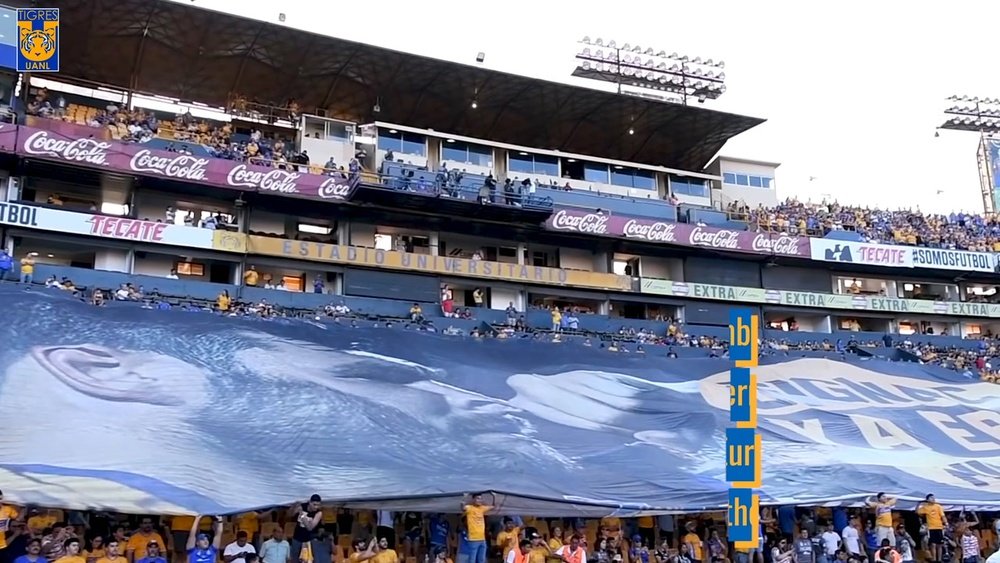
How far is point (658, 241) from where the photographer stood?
37500mm

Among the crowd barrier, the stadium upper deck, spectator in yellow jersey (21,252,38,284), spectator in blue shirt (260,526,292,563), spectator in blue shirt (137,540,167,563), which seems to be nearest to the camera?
spectator in blue shirt (137,540,167,563)


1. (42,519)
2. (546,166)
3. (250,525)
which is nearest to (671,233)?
(546,166)

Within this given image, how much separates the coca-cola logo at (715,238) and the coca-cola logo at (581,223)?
4.66 metres

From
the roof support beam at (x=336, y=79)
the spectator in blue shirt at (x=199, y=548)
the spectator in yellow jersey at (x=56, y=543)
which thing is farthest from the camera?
the roof support beam at (x=336, y=79)

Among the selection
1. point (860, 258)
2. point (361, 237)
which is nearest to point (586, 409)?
point (361, 237)

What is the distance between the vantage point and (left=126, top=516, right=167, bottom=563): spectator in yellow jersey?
12000 millimetres

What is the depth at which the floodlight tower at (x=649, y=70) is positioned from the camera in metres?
48.8

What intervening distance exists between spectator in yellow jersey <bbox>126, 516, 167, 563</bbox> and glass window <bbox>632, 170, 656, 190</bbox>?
1327 inches

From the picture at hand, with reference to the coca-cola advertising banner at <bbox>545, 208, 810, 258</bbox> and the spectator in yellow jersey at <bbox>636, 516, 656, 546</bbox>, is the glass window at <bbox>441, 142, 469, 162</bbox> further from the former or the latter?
the spectator in yellow jersey at <bbox>636, 516, 656, 546</bbox>

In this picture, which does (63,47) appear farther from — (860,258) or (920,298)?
(920,298)

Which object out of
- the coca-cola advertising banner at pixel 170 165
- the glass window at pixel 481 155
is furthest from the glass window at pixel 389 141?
the coca-cola advertising banner at pixel 170 165

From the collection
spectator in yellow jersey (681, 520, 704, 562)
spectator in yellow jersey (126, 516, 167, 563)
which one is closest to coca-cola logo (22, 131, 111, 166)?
spectator in yellow jersey (126, 516, 167, 563)

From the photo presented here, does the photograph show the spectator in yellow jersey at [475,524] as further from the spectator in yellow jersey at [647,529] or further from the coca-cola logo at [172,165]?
the coca-cola logo at [172,165]

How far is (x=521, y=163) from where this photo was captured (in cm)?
3997
